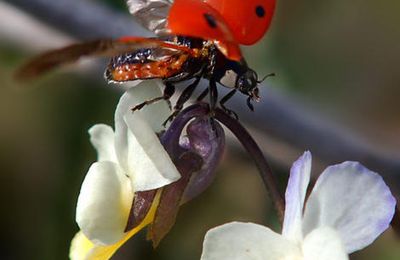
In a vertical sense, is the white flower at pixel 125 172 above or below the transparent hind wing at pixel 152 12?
below

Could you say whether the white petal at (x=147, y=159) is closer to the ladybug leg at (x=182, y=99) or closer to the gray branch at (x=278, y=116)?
the ladybug leg at (x=182, y=99)

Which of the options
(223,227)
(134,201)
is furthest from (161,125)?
(223,227)

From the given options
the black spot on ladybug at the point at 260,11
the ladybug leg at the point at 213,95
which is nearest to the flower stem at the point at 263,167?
the ladybug leg at the point at 213,95

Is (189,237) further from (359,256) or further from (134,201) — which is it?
(134,201)

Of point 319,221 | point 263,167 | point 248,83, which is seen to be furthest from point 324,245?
point 248,83

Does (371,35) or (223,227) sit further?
(371,35)
